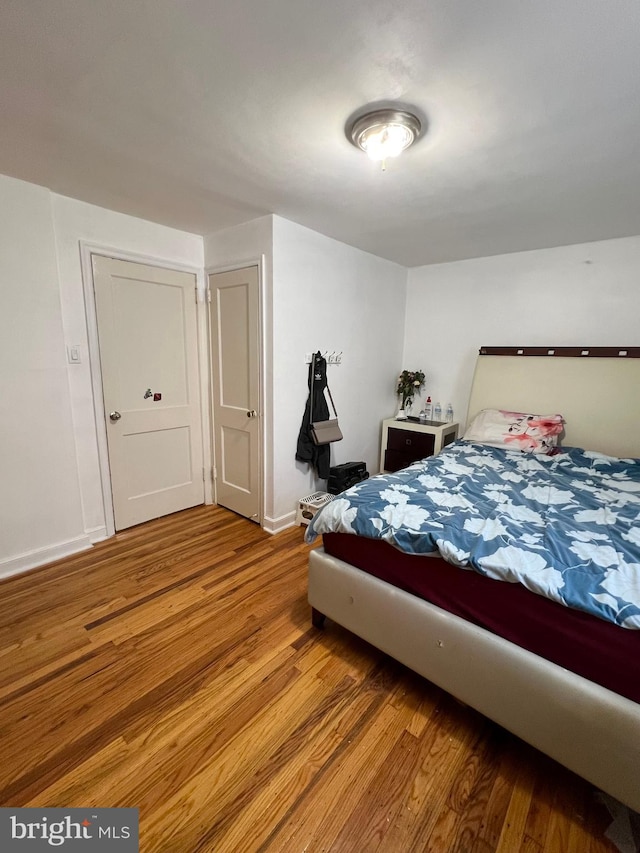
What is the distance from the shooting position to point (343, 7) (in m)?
0.95

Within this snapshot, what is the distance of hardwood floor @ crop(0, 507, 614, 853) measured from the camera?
3.57ft

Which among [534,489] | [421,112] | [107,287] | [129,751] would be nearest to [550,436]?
[534,489]

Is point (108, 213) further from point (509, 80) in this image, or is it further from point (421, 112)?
point (509, 80)

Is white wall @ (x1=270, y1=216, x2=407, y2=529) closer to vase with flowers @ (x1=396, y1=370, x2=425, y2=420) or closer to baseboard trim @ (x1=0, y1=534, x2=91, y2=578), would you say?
vase with flowers @ (x1=396, y1=370, x2=425, y2=420)

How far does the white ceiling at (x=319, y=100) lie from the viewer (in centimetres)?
100

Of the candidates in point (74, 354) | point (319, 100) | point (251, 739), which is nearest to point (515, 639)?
point (251, 739)

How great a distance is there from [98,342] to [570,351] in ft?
11.7

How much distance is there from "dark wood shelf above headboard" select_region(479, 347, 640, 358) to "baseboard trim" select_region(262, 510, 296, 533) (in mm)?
2306

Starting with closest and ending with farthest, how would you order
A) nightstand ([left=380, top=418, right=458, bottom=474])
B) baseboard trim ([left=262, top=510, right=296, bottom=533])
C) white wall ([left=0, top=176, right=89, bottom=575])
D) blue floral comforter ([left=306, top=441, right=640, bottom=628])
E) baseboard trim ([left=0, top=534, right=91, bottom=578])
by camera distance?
1. blue floral comforter ([left=306, top=441, right=640, bottom=628])
2. white wall ([left=0, top=176, right=89, bottom=575])
3. baseboard trim ([left=0, top=534, right=91, bottom=578])
4. baseboard trim ([left=262, top=510, right=296, bottom=533])
5. nightstand ([left=380, top=418, right=458, bottom=474])

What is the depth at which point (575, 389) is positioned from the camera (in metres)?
2.83

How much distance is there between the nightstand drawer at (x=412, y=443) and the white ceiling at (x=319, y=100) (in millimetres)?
1870

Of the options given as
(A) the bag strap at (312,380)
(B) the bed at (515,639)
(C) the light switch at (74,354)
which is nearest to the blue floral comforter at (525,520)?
(B) the bed at (515,639)

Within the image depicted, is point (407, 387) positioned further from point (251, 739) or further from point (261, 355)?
point (251, 739)

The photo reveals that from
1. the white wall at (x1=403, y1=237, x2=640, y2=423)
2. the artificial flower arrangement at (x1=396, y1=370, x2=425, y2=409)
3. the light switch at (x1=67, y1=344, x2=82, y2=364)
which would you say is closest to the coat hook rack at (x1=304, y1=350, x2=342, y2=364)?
the artificial flower arrangement at (x1=396, y1=370, x2=425, y2=409)
